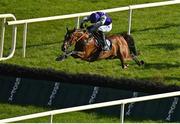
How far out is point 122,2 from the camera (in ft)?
88.9

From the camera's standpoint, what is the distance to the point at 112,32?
2305 centimetres

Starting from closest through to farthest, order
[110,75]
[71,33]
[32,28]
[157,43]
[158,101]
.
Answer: [71,33], [158,101], [110,75], [157,43], [32,28]

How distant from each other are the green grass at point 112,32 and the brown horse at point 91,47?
2212 millimetres

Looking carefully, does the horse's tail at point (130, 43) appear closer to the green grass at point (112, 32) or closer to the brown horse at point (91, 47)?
the brown horse at point (91, 47)

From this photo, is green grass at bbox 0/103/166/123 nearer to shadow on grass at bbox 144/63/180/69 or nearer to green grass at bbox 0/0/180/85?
green grass at bbox 0/0/180/85

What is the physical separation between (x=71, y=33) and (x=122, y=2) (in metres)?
9.69

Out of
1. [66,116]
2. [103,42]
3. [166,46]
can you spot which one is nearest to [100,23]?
[103,42]

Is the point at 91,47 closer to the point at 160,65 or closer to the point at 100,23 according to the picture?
the point at 100,23

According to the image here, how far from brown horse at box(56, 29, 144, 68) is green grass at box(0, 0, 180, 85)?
2.21 m

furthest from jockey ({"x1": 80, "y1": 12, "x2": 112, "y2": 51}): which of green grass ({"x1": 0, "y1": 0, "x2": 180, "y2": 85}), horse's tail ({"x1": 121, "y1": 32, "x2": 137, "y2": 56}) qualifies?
green grass ({"x1": 0, "y1": 0, "x2": 180, "y2": 85})

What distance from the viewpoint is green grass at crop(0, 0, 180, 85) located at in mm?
21594

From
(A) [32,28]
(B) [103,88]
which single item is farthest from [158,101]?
(A) [32,28]

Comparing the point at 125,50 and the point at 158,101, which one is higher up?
the point at 125,50

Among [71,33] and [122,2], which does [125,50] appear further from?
[122,2]
